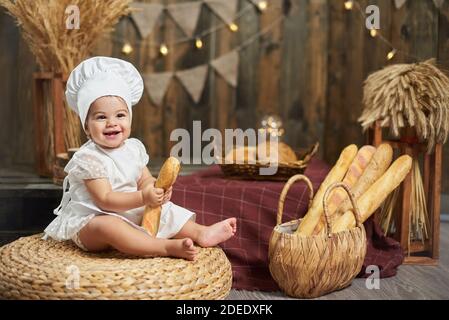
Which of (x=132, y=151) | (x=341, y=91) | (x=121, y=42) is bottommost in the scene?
(x=132, y=151)

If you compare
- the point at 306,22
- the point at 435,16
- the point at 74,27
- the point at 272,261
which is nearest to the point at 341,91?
the point at 306,22

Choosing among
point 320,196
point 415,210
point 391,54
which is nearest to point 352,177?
point 320,196

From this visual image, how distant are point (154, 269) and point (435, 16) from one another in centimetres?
218

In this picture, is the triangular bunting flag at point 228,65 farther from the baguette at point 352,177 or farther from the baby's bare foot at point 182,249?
the baby's bare foot at point 182,249

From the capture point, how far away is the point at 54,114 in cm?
279

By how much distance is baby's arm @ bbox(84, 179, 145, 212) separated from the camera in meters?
1.80

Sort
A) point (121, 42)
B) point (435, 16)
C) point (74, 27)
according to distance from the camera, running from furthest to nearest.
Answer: point (121, 42), point (435, 16), point (74, 27)

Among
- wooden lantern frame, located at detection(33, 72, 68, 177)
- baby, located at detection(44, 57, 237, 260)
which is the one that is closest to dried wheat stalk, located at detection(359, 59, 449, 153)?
baby, located at detection(44, 57, 237, 260)

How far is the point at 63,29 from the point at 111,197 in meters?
1.22

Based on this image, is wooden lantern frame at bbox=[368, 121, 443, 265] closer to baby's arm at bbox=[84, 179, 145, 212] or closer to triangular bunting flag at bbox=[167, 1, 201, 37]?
baby's arm at bbox=[84, 179, 145, 212]

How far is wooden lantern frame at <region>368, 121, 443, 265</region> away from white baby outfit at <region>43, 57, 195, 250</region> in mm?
984

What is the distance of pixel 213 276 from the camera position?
1.81 metres

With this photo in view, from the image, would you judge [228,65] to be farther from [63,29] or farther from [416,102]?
[416,102]
